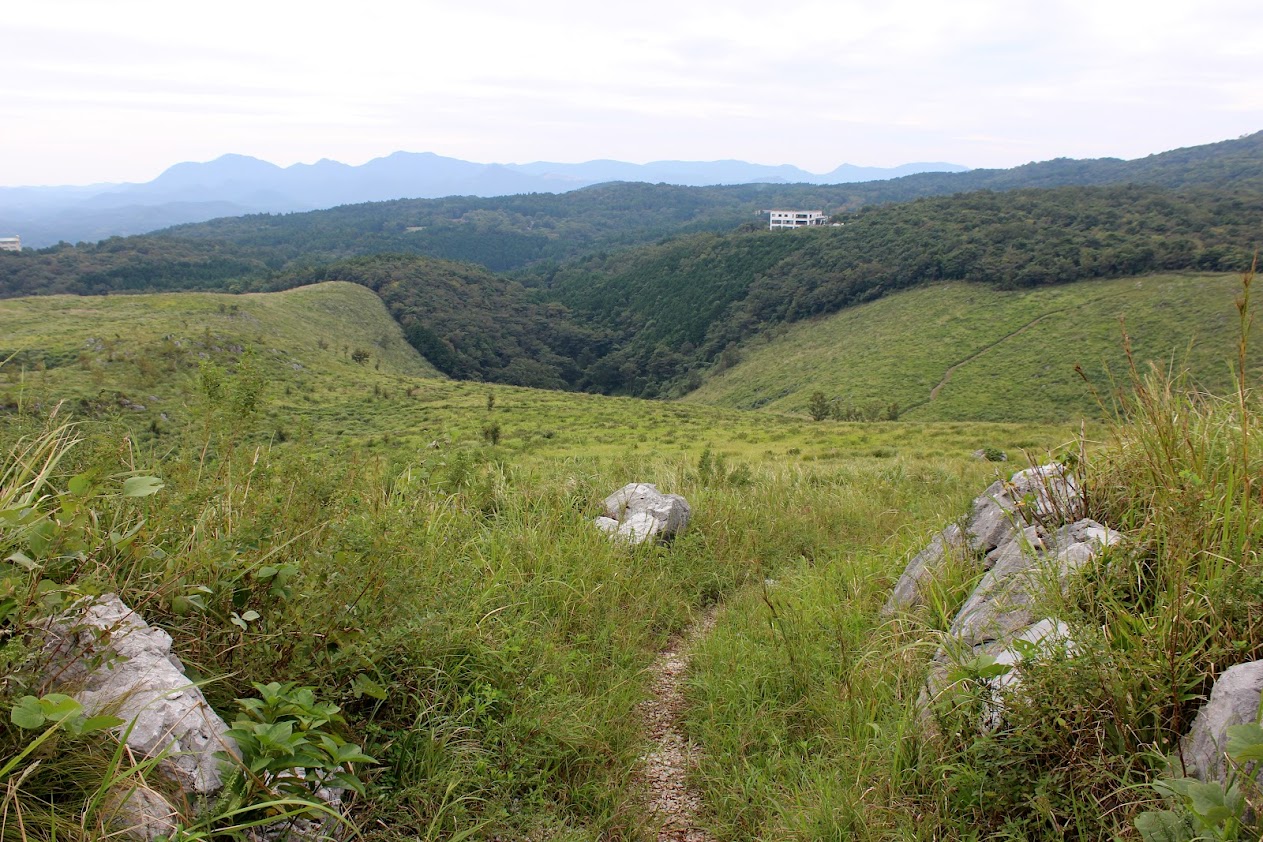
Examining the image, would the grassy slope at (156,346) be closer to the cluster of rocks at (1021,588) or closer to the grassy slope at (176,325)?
the grassy slope at (176,325)

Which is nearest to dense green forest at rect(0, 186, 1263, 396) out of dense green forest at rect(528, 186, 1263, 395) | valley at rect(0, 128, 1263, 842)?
dense green forest at rect(528, 186, 1263, 395)

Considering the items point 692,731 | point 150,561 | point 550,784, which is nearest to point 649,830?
point 550,784

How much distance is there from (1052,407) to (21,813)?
185 ft

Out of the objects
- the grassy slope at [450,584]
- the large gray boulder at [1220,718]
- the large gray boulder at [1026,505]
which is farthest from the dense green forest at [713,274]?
the large gray boulder at [1220,718]

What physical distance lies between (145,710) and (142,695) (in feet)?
0.19

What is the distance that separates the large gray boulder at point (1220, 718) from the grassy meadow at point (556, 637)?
96 mm

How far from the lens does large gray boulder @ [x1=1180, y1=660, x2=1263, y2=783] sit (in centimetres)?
202

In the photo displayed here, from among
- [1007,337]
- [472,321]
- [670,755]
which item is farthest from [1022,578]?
[472,321]

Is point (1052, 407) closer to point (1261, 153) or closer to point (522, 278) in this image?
point (522, 278)

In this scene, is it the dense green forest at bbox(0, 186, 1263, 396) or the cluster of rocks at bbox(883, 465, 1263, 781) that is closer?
the cluster of rocks at bbox(883, 465, 1263, 781)

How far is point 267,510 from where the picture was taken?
2.93 metres

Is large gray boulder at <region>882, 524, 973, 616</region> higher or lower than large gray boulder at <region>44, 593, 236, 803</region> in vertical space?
lower

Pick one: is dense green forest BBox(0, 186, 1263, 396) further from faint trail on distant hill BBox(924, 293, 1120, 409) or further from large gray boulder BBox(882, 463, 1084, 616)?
large gray boulder BBox(882, 463, 1084, 616)

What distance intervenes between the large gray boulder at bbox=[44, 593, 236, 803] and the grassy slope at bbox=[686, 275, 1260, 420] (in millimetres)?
50547
